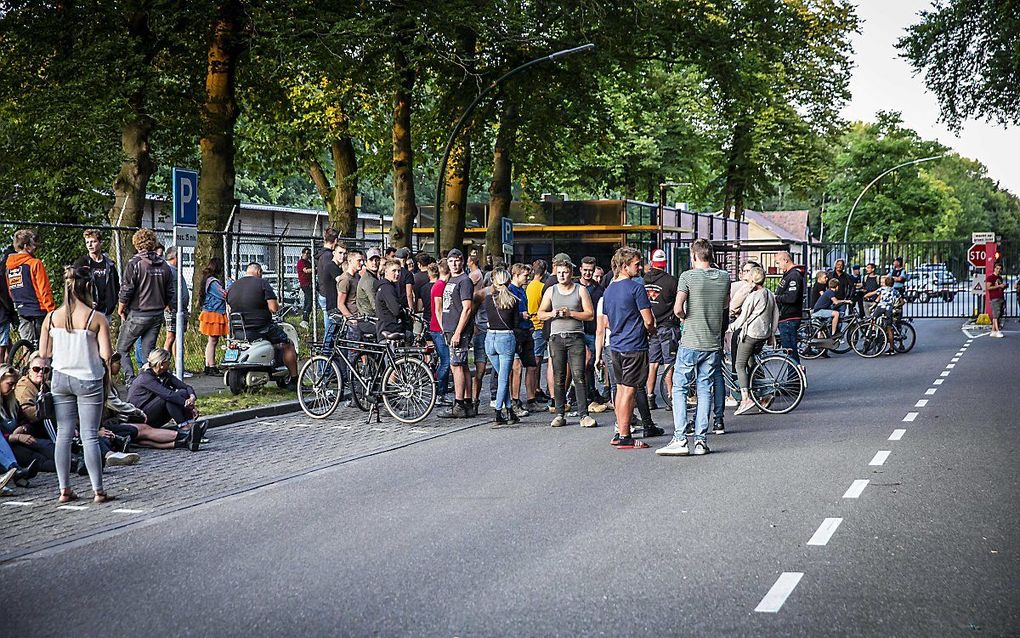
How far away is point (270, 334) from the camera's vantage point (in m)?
15.1

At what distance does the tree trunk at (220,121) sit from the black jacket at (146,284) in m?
5.68

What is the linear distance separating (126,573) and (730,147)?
47.3 metres

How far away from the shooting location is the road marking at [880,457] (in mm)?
10117

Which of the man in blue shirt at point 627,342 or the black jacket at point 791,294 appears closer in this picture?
the man in blue shirt at point 627,342

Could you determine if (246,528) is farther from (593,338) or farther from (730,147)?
(730,147)

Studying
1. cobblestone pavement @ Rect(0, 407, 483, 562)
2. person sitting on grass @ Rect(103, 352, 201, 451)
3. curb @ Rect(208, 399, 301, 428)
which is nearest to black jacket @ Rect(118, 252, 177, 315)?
curb @ Rect(208, 399, 301, 428)

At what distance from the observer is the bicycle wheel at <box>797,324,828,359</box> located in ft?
74.4

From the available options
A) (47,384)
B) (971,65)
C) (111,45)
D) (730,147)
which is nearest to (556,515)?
(47,384)

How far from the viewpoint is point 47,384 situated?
939cm

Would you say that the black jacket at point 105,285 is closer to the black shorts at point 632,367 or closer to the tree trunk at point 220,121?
the tree trunk at point 220,121

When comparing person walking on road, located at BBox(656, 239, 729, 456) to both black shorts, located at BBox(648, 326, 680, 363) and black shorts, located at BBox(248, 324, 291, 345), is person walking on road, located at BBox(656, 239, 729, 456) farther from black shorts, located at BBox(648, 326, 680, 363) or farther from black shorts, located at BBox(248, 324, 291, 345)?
black shorts, located at BBox(248, 324, 291, 345)

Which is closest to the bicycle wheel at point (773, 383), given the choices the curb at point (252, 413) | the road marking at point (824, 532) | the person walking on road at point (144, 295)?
the curb at point (252, 413)

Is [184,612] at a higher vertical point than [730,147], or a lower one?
lower

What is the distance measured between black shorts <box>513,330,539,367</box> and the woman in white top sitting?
19.1ft
